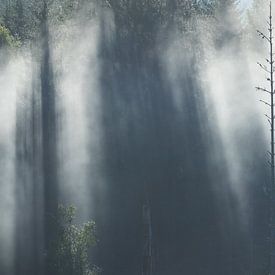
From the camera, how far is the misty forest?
2428 centimetres

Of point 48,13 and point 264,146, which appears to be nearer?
point 48,13

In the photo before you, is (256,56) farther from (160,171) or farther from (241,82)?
(160,171)

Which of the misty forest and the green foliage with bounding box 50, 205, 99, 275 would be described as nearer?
the green foliage with bounding box 50, 205, 99, 275

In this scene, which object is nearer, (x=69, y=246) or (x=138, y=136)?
(x=69, y=246)

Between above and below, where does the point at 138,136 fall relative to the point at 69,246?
above

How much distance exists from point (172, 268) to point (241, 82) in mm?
8716

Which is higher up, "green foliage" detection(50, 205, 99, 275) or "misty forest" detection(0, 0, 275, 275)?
"misty forest" detection(0, 0, 275, 275)

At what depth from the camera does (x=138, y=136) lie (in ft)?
84.4

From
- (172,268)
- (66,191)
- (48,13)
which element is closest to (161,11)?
(48,13)

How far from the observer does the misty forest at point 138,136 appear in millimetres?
24281

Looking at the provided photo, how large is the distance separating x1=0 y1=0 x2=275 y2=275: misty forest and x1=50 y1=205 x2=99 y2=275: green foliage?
13.9 ft

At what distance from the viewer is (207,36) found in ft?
90.8

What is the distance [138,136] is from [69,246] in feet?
27.5

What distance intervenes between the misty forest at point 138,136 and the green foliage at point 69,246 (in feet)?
13.9
